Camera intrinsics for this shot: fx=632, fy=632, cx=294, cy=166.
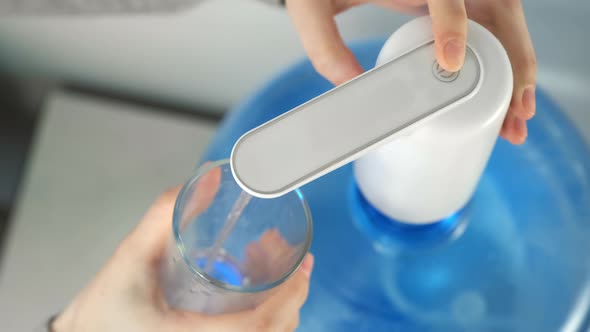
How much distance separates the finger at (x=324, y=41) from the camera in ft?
1.74

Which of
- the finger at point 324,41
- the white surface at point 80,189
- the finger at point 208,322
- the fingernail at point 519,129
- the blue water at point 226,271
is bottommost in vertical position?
the white surface at point 80,189

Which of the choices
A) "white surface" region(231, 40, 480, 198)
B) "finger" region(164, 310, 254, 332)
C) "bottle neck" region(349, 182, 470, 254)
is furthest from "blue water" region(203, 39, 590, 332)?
"white surface" region(231, 40, 480, 198)

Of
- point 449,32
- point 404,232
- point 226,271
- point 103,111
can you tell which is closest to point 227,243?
point 226,271

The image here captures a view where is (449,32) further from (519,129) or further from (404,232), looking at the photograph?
(404,232)

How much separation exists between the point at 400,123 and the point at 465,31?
0.27ft

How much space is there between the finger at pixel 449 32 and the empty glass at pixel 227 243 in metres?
0.15

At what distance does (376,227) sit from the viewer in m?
0.60

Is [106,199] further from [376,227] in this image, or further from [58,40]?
[376,227]

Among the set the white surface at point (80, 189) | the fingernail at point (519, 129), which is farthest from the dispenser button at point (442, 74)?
the white surface at point (80, 189)

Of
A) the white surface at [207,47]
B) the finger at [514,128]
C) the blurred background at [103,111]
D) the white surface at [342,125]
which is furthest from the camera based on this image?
the blurred background at [103,111]

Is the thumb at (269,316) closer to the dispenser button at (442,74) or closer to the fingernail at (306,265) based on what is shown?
the fingernail at (306,265)

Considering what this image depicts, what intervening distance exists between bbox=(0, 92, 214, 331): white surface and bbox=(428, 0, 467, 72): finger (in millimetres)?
739

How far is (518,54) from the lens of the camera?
0.50 meters

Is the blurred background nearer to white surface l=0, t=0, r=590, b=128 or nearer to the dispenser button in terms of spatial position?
white surface l=0, t=0, r=590, b=128
